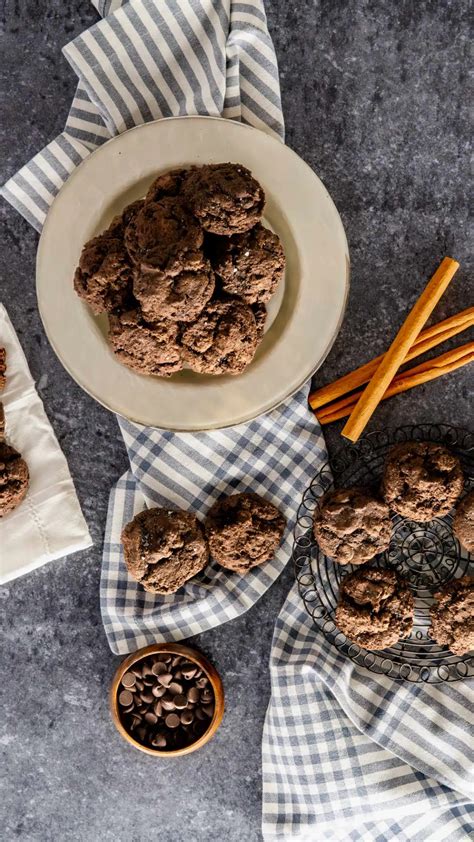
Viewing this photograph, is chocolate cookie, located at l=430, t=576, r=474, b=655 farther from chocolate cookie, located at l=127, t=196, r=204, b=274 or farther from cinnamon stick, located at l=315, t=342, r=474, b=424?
chocolate cookie, located at l=127, t=196, r=204, b=274

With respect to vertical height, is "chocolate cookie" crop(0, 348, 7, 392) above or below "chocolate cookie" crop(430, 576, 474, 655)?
above

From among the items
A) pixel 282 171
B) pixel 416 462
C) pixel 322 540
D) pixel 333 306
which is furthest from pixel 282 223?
pixel 322 540

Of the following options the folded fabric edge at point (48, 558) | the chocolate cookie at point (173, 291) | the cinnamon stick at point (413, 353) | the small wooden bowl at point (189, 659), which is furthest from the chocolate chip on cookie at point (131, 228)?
the small wooden bowl at point (189, 659)

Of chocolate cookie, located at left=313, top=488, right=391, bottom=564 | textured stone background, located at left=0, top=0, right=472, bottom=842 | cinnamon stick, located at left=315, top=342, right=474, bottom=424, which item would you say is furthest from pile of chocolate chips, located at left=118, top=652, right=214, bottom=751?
cinnamon stick, located at left=315, top=342, right=474, bottom=424

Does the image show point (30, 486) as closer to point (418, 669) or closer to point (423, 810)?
point (418, 669)

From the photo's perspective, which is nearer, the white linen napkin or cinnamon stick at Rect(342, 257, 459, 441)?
cinnamon stick at Rect(342, 257, 459, 441)

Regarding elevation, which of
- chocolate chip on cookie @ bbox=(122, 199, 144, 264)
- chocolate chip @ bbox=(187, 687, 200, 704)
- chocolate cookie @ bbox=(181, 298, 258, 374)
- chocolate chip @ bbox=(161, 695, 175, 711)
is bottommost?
chocolate chip @ bbox=(187, 687, 200, 704)

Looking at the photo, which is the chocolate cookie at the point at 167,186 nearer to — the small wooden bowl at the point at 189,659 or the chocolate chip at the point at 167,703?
the small wooden bowl at the point at 189,659
